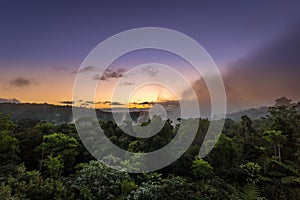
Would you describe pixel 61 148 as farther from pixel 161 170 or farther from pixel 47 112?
pixel 47 112

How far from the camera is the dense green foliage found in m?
6.64

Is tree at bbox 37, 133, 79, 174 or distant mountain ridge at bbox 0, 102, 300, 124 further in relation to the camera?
distant mountain ridge at bbox 0, 102, 300, 124

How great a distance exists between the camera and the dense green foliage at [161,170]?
664 centimetres

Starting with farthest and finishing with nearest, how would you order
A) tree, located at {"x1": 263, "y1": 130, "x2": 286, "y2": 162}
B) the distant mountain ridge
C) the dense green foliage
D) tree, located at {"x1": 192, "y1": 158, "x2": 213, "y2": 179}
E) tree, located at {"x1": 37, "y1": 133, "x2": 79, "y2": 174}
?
the distant mountain ridge → tree, located at {"x1": 263, "y1": 130, "x2": 286, "y2": 162} → tree, located at {"x1": 37, "y1": 133, "x2": 79, "y2": 174} → tree, located at {"x1": 192, "y1": 158, "x2": 213, "y2": 179} → the dense green foliage

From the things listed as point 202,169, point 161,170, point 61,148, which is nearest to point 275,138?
point 202,169

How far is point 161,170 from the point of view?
31.4 ft

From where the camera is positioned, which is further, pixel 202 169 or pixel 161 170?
pixel 161 170

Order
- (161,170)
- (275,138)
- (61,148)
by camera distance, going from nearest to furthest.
→ (161,170)
(61,148)
(275,138)

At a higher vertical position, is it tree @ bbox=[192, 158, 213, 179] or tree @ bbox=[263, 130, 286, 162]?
tree @ bbox=[263, 130, 286, 162]

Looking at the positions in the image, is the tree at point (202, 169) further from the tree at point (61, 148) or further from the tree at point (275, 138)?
the tree at point (61, 148)

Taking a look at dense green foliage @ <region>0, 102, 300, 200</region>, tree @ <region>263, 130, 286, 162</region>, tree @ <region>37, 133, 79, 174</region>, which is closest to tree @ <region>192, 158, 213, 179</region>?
dense green foliage @ <region>0, 102, 300, 200</region>

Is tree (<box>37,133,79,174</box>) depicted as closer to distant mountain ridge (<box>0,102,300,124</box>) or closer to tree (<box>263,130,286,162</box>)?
distant mountain ridge (<box>0,102,300,124</box>)

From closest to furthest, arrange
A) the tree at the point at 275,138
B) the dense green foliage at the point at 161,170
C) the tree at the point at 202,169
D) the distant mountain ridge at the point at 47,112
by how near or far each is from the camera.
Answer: the dense green foliage at the point at 161,170, the tree at the point at 202,169, the tree at the point at 275,138, the distant mountain ridge at the point at 47,112

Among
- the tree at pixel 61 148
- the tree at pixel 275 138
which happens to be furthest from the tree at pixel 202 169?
the tree at pixel 61 148
